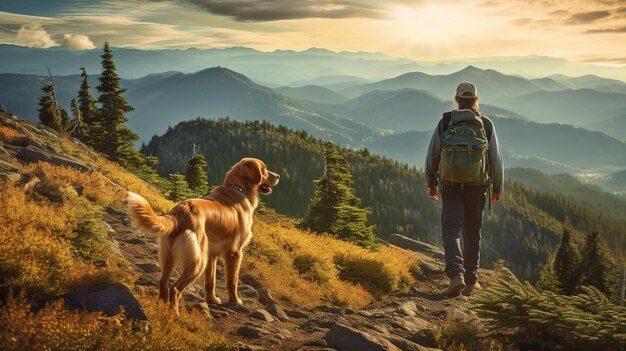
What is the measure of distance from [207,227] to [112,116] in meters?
40.3

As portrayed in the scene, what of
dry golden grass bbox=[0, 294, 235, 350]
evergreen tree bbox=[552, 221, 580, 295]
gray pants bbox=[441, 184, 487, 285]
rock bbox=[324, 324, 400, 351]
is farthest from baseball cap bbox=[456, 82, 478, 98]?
evergreen tree bbox=[552, 221, 580, 295]

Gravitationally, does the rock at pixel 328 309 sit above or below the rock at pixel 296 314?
below

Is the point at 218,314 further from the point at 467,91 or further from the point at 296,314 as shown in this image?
the point at 467,91

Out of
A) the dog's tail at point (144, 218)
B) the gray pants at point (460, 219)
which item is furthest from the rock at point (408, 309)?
the dog's tail at point (144, 218)

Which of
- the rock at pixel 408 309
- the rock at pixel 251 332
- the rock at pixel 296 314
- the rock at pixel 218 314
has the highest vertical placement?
the rock at pixel 251 332

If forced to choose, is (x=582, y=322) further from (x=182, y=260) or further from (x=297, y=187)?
(x=297, y=187)

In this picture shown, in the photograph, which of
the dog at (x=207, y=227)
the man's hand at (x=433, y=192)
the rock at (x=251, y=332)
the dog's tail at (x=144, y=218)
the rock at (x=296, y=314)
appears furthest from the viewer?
the man's hand at (x=433, y=192)

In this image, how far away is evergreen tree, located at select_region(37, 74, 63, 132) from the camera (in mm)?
52291

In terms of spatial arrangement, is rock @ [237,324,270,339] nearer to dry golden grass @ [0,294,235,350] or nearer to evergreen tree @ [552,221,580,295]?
dry golden grass @ [0,294,235,350]

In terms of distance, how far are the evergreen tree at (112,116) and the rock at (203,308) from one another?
37.9 m

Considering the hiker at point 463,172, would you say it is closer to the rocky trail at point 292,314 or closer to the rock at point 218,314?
the rocky trail at point 292,314

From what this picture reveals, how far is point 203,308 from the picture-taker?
7.41 meters

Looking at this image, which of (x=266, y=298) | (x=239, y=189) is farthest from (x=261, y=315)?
(x=239, y=189)

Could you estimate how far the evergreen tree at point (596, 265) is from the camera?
4916 cm
